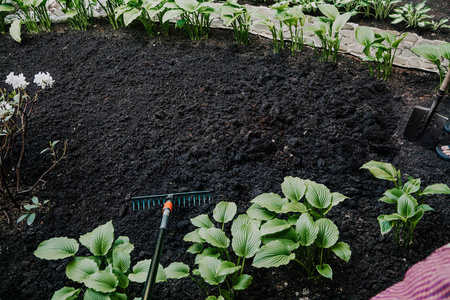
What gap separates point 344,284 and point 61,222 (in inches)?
64.5

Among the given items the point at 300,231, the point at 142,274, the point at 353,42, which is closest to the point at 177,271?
the point at 142,274

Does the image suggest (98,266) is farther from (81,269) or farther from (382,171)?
(382,171)

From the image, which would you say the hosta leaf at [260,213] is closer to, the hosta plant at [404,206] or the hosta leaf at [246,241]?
the hosta leaf at [246,241]

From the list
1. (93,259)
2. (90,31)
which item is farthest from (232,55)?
(93,259)

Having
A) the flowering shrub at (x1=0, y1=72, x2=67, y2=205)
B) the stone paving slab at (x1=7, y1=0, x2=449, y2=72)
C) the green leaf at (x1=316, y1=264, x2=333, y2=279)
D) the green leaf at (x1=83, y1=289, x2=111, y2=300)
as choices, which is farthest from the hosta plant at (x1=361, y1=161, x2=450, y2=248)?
the flowering shrub at (x1=0, y1=72, x2=67, y2=205)

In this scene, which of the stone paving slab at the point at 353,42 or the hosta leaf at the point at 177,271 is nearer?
the hosta leaf at the point at 177,271

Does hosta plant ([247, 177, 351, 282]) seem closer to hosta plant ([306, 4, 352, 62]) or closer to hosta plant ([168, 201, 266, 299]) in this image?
hosta plant ([168, 201, 266, 299])

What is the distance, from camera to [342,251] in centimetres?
167

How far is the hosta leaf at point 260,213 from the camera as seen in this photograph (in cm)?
179

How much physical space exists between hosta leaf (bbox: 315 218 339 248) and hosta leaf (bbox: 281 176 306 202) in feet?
0.58

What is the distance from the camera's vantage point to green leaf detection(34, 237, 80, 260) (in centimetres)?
168

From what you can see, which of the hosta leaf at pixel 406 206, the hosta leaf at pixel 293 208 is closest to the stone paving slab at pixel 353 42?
the hosta leaf at pixel 406 206

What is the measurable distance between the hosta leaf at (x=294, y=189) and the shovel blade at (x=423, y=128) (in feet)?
3.70

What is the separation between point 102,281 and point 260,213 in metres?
0.80
